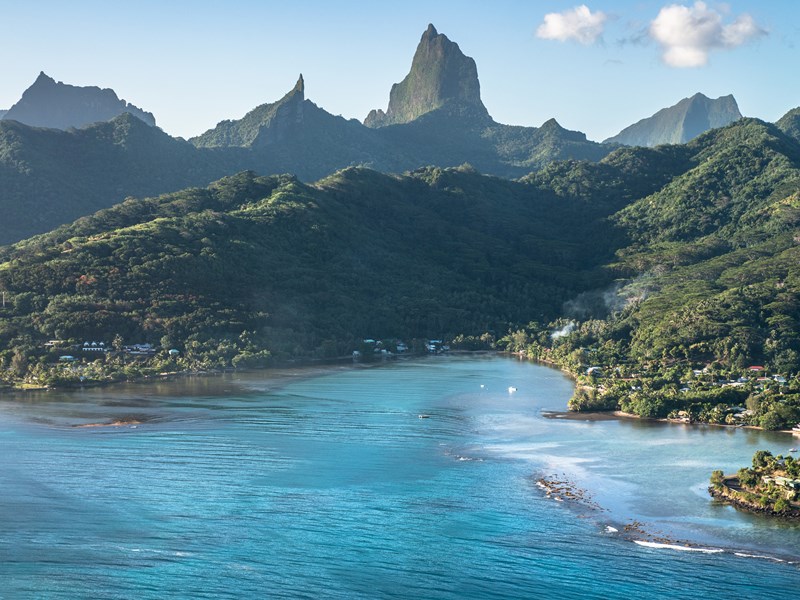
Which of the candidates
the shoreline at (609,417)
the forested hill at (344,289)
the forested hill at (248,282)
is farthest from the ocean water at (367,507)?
the forested hill at (248,282)

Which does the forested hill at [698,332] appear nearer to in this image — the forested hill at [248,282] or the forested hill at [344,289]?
the forested hill at [344,289]

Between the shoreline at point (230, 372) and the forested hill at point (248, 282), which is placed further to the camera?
the forested hill at point (248, 282)

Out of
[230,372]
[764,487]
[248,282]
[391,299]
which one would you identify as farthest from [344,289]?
[764,487]

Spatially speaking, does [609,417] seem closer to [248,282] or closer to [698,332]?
[698,332]

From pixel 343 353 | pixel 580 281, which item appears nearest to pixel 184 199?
pixel 343 353

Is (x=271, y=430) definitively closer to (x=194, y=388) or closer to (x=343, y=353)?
(x=194, y=388)
